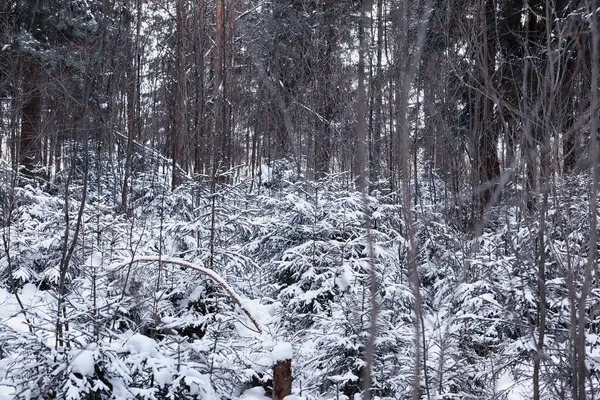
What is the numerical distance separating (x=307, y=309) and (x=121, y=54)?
1109 centimetres

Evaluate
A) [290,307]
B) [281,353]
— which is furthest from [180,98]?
[281,353]

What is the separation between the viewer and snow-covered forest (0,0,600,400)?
264cm

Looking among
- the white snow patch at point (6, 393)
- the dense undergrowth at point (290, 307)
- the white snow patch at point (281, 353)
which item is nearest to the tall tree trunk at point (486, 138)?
the dense undergrowth at point (290, 307)

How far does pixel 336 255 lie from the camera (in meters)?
5.78

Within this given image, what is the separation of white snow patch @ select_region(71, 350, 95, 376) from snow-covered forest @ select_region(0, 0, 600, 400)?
1 centimetres

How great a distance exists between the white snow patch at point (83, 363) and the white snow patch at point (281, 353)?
130cm

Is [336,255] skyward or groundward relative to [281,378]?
skyward

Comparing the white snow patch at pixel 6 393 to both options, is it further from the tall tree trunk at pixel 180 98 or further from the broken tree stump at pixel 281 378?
the tall tree trunk at pixel 180 98

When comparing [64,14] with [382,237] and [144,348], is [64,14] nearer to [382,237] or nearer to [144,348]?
[382,237]

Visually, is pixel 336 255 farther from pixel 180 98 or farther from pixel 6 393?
pixel 180 98

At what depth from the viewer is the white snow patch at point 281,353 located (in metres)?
3.75

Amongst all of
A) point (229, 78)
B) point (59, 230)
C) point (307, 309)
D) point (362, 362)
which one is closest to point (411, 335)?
point (362, 362)

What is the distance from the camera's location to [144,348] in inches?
129

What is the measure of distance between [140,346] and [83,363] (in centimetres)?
40
